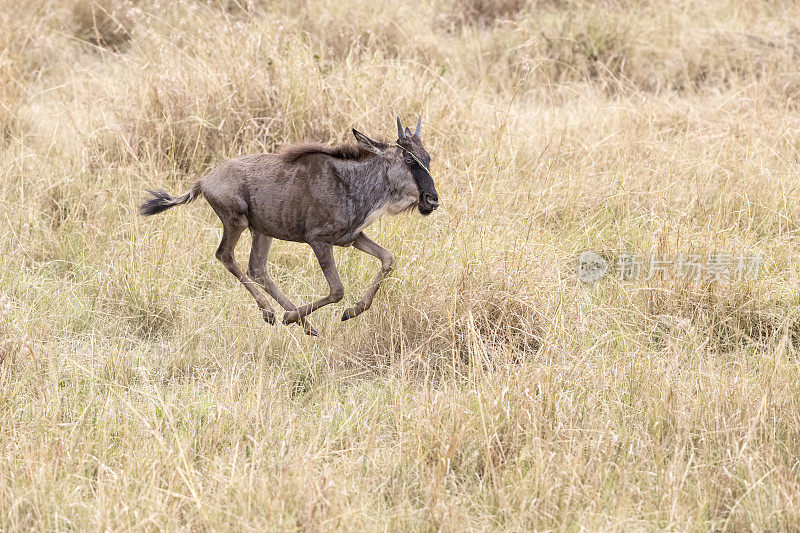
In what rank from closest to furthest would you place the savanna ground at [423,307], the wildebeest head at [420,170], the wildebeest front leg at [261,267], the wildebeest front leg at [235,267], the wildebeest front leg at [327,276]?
the savanna ground at [423,307]
the wildebeest head at [420,170]
the wildebeest front leg at [327,276]
the wildebeest front leg at [235,267]
the wildebeest front leg at [261,267]

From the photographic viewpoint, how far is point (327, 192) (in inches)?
199

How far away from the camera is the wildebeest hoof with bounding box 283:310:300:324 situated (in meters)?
5.18

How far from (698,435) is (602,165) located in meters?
3.48

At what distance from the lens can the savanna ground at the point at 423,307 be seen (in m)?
3.90

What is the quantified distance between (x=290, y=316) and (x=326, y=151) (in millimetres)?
904

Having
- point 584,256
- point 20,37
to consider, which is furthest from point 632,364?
point 20,37

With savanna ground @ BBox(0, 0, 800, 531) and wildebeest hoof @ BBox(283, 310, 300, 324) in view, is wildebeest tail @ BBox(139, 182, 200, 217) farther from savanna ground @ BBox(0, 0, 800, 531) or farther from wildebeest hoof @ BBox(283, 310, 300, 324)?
wildebeest hoof @ BBox(283, 310, 300, 324)

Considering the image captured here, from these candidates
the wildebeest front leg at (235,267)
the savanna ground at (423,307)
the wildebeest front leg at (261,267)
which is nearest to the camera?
the savanna ground at (423,307)

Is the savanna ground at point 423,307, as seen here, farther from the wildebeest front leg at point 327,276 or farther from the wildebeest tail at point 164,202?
the wildebeest tail at point 164,202

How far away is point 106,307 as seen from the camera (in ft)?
19.2

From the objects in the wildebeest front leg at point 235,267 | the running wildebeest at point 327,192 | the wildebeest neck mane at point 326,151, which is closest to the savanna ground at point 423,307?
the wildebeest front leg at point 235,267

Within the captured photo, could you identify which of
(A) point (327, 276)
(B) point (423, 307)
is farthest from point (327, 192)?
(B) point (423, 307)

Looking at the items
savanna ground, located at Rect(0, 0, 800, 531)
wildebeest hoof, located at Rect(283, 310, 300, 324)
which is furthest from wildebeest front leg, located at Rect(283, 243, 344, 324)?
savanna ground, located at Rect(0, 0, 800, 531)

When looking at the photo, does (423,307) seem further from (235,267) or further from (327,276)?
(235,267)
